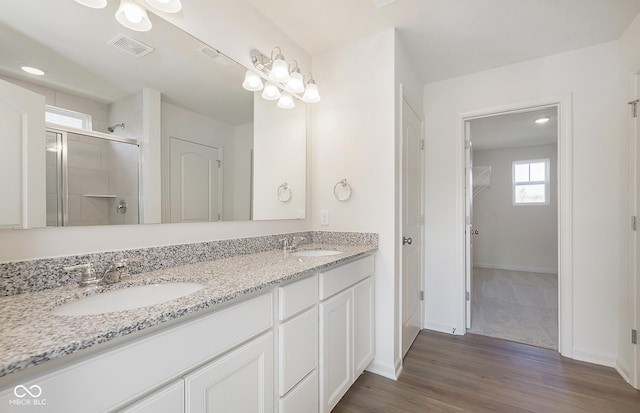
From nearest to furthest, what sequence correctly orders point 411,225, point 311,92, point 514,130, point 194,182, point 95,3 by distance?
point 95,3 → point 194,182 → point 311,92 → point 411,225 → point 514,130

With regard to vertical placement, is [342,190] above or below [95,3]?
below

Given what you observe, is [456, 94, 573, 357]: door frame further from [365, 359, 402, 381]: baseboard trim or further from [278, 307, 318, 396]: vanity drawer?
[278, 307, 318, 396]: vanity drawer

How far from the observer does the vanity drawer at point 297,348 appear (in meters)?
1.17

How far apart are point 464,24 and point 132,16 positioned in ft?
6.56

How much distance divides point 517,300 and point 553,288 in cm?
104

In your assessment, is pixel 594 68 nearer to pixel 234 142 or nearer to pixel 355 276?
pixel 355 276

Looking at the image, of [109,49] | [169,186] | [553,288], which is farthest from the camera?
[553,288]

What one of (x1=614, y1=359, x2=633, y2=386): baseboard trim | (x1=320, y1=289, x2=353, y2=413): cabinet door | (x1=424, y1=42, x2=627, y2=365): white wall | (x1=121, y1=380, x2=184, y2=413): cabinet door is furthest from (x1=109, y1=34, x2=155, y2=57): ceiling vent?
(x1=614, y1=359, x2=633, y2=386): baseboard trim

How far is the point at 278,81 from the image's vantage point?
1.89 metres

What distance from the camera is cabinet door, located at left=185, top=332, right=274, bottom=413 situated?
0.84 meters

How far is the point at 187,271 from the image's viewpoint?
4.09ft

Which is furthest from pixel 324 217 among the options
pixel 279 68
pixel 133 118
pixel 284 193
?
pixel 133 118

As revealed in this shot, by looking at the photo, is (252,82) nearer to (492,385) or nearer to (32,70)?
(32,70)

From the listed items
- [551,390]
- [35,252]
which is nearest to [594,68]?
[551,390]
